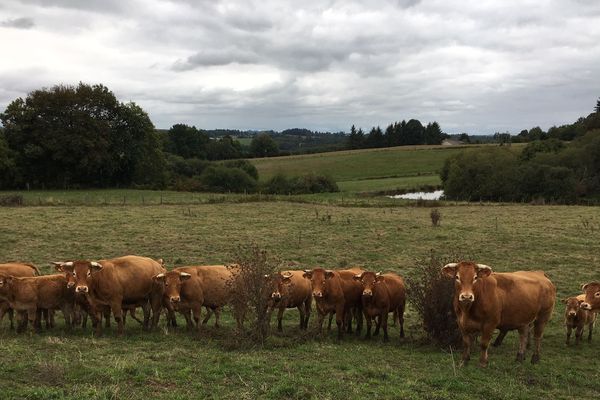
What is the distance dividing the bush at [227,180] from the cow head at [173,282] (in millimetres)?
65397

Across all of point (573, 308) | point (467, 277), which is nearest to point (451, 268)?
point (467, 277)

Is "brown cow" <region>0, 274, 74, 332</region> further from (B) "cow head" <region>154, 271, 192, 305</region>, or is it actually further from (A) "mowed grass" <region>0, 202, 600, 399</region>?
(B) "cow head" <region>154, 271, 192, 305</region>

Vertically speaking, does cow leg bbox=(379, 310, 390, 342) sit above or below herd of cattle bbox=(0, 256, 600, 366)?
below

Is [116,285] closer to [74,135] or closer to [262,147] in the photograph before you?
[74,135]

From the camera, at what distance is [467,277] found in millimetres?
9938

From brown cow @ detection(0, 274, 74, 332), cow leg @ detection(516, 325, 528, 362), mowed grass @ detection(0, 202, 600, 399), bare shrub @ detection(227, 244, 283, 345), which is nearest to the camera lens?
mowed grass @ detection(0, 202, 600, 399)

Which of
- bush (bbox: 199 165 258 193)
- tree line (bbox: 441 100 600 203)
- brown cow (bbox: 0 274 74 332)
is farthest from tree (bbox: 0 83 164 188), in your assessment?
brown cow (bbox: 0 274 74 332)

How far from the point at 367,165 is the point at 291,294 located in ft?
313

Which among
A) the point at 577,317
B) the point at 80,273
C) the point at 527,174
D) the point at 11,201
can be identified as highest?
the point at 527,174

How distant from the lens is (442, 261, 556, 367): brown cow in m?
10.1

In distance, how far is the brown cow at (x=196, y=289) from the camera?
1234cm

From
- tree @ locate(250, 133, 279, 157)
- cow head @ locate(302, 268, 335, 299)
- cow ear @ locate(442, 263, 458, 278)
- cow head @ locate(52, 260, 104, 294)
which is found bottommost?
cow head @ locate(302, 268, 335, 299)

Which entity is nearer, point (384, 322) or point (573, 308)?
point (384, 322)

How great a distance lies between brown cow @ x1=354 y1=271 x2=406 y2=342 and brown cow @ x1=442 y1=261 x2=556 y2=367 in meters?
2.36
